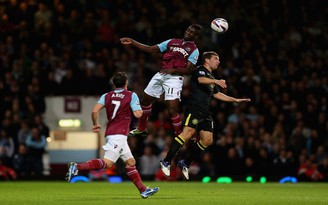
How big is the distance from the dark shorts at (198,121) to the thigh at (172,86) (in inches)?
17.8

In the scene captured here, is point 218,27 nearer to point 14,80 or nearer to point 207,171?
point 207,171

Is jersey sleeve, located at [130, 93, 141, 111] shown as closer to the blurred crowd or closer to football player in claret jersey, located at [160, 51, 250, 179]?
football player in claret jersey, located at [160, 51, 250, 179]

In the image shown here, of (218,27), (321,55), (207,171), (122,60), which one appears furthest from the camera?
(321,55)

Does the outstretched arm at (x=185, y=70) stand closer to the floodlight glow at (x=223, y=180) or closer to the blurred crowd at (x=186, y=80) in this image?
the blurred crowd at (x=186, y=80)

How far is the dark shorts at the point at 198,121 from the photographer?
1688 cm

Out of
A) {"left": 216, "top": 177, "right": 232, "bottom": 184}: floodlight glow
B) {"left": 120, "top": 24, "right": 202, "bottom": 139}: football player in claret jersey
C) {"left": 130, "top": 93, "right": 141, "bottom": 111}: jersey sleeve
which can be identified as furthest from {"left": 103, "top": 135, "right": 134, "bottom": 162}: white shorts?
{"left": 216, "top": 177, "right": 232, "bottom": 184}: floodlight glow

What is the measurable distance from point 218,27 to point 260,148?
7655mm

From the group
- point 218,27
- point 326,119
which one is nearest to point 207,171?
point 326,119

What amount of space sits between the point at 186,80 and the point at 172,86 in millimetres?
8083

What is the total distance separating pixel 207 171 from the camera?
23.7 metres

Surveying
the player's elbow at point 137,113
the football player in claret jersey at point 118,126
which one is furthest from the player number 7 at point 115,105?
the player's elbow at point 137,113

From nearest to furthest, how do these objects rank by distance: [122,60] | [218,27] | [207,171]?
1. [218,27]
2. [207,171]
3. [122,60]

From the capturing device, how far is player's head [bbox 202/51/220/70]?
16.9m

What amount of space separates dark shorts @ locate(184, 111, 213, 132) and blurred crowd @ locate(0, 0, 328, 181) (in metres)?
6.36
